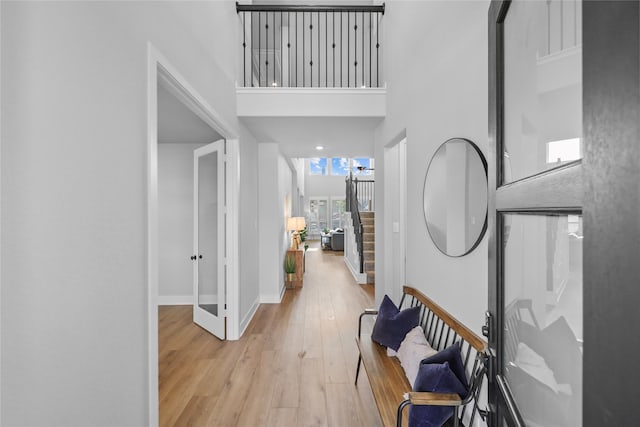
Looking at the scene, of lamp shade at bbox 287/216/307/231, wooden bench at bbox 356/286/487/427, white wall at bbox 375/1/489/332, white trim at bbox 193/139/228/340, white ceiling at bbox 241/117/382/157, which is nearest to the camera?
wooden bench at bbox 356/286/487/427

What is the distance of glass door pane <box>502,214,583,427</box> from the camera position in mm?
529

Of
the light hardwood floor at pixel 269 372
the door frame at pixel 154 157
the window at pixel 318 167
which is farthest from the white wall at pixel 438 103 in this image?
the window at pixel 318 167

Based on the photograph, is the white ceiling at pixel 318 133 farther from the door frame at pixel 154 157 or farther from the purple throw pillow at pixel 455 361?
the purple throw pillow at pixel 455 361

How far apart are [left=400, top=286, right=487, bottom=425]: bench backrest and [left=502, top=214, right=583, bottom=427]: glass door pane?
20.5 inches

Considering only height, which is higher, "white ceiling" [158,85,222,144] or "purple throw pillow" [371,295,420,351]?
"white ceiling" [158,85,222,144]

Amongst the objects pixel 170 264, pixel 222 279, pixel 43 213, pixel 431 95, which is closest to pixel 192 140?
pixel 170 264

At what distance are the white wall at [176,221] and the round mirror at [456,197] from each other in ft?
12.9

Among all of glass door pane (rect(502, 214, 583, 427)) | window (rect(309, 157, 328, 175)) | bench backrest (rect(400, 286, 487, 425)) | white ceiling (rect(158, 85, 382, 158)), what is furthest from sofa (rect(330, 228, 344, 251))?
glass door pane (rect(502, 214, 583, 427))

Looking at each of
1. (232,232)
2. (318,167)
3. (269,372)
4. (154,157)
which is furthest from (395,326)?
(318,167)

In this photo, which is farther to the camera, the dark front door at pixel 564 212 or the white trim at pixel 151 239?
the white trim at pixel 151 239

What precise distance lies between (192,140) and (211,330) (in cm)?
269

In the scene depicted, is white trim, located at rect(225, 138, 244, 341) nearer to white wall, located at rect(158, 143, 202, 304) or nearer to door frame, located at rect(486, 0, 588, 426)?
white wall, located at rect(158, 143, 202, 304)

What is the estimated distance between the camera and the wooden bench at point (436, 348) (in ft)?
4.76

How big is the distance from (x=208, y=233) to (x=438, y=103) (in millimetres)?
2981
